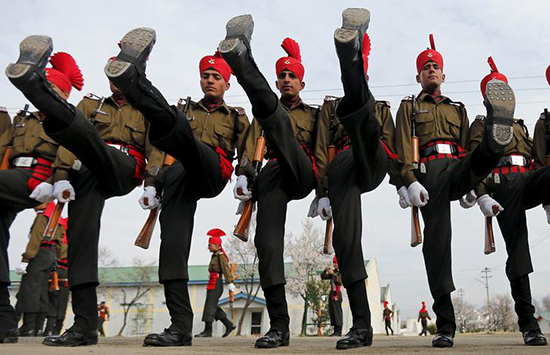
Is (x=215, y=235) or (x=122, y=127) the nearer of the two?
(x=122, y=127)

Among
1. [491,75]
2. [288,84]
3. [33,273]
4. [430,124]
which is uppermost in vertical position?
[491,75]

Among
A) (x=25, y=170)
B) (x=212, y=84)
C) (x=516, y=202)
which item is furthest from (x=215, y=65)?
(x=516, y=202)

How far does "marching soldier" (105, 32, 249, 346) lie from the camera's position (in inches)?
152

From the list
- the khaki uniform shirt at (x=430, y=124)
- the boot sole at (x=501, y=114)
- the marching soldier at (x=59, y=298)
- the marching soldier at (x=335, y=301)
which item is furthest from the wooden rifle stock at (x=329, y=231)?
the marching soldier at (x=335, y=301)

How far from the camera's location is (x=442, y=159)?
4688 mm

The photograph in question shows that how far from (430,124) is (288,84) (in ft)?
4.37

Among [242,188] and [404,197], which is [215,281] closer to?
[242,188]

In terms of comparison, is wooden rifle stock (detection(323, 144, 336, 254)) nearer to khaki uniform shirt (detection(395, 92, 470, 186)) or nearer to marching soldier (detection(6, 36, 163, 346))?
khaki uniform shirt (detection(395, 92, 470, 186))

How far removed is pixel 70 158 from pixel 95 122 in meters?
0.45

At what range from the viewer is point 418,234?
4391 mm

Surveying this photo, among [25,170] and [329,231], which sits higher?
[25,170]


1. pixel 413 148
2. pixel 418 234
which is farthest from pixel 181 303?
pixel 413 148

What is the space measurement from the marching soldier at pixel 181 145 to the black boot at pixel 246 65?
0.59 metres

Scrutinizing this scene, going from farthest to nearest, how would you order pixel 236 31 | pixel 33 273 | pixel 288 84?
1. pixel 33 273
2. pixel 288 84
3. pixel 236 31
